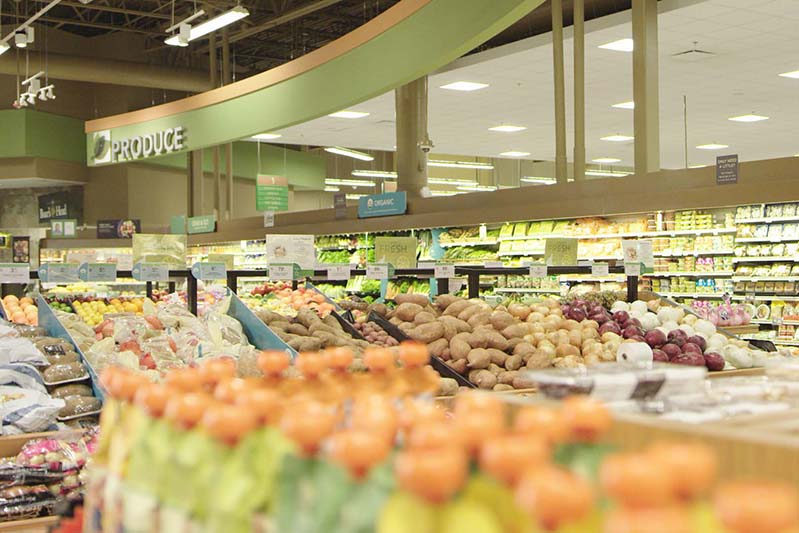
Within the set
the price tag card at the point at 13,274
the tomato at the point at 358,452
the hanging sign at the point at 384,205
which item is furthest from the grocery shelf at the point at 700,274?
the tomato at the point at 358,452

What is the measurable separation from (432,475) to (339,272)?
5.35m

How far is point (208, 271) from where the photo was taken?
5.95 m

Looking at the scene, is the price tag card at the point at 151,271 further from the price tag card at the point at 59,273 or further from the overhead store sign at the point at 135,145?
the overhead store sign at the point at 135,145

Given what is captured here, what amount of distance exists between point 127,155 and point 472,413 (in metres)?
11.5

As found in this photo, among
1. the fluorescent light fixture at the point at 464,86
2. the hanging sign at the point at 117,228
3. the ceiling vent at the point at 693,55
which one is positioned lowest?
the hanging sign at the point at 117,228

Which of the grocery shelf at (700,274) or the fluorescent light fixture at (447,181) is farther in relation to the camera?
the fluorescent light fixture at (447,181)

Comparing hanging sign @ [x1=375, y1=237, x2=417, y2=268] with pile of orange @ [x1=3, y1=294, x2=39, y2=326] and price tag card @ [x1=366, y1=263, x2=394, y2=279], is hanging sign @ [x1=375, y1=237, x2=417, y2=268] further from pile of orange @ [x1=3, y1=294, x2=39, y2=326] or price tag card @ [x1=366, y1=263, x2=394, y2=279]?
pile of orange @ [x1=3, y1=294, x2=39, y2=326]

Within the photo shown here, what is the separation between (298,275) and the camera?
19.6 feet

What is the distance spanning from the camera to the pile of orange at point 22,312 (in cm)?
558

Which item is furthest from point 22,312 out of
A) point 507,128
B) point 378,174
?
point 378,174

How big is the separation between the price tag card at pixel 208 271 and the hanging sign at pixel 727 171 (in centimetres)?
487

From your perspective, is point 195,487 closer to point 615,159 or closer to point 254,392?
point 254,392

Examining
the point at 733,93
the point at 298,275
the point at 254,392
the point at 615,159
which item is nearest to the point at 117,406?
the point at 254,392

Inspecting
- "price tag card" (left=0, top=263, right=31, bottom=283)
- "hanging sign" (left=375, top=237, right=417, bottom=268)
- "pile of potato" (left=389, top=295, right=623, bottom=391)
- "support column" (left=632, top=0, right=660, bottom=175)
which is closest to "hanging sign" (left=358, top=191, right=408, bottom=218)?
"support column" (left=632, top=0, right=660, bottom=175)
